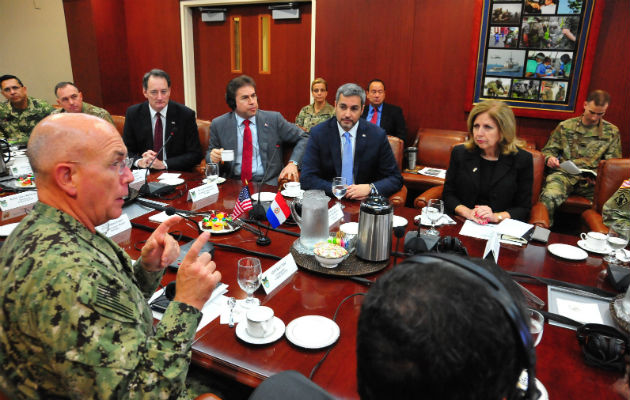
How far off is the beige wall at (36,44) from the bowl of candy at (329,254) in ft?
22.8

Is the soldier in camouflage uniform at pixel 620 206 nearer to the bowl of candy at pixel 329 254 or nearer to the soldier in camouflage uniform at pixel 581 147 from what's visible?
the soldier in camouflage uniform at pixel 581 147

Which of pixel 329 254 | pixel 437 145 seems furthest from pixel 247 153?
pixel 437 145

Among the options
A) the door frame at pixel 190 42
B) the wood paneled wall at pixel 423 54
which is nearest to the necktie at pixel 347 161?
the wood paneled wall at pixel 423 54

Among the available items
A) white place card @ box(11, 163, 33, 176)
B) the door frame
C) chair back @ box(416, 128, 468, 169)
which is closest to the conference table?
white place card @ box(11, 163, 33, 176)

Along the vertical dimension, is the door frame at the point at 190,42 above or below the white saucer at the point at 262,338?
above

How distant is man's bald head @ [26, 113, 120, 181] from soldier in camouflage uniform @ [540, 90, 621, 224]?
3927 mm

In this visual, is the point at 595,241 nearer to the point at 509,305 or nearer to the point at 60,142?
the point at 509,305

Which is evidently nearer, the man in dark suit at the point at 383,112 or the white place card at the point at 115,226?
the white place card at the point at 115,226

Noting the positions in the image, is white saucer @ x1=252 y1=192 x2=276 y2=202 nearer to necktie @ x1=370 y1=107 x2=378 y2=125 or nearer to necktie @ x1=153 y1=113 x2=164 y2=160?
necktie @ x1=153 y1=113 x2=164 y2=160

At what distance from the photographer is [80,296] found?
2.82 feet

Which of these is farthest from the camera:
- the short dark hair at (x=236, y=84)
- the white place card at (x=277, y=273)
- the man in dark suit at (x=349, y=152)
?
the short dark hair at (x=236, y=84)

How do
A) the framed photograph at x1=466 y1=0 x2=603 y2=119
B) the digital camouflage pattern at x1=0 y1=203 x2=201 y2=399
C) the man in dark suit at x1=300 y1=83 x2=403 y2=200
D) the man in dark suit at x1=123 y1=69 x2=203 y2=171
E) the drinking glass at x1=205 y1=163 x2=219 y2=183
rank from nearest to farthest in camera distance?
1. the digital camouflage pattern at x1=0 y1=203 x2=201 y2=399
2. the drinking glass at x1=205 y1=163 x2=219 y2=183
3. the man in dark suit at x1=300 y1=83 x2=403 y2=200
4. the man in dark suit at x1=123 y1=69 x2=203 y2=171
5. the framed photograph at x1=466 y1=0 x2=603 y2=119

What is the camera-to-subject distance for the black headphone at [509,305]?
51 centimetres

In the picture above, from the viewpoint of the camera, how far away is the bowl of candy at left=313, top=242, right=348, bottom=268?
1.57 m
